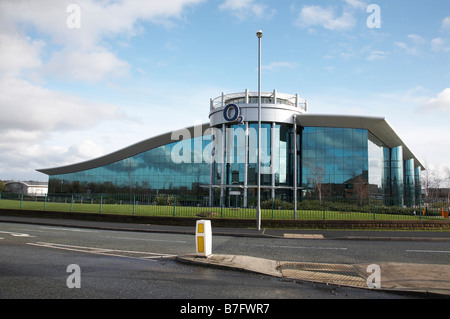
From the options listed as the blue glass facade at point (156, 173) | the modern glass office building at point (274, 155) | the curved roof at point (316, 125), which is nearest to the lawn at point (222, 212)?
the modern glass office building at point (274, 155)

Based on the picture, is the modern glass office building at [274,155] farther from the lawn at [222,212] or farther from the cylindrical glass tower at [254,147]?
the lawn at [222,212]

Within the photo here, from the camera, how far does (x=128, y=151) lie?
53.6 m

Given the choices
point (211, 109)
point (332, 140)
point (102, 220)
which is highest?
point (211, 109)

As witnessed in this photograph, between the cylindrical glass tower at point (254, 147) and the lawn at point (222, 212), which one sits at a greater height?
the cylindrical glass tower at point (254, 147)

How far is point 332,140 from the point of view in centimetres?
4084

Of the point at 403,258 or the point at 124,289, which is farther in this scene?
the point at 403,258

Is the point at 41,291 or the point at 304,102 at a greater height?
the point at 304,102

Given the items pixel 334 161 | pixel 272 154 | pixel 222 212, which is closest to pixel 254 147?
pixel 272 154

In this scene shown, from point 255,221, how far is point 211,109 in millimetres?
30093

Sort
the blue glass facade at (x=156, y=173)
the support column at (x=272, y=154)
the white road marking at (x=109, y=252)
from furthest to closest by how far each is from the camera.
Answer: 1. the blue glass facade at (x=156, y=173)
2. the support column at (x=272, y=154)
3. the white road marking at (x=109, y=252)

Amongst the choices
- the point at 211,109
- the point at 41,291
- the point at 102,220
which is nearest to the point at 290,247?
the point at 41,291

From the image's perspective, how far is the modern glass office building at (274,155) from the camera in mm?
39594

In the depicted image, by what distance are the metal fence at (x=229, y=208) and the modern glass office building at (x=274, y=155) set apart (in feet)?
41.6
